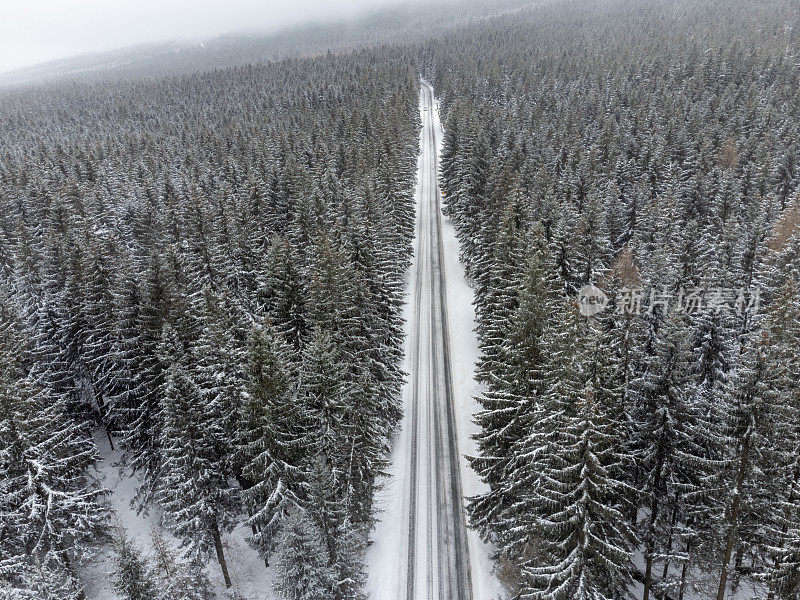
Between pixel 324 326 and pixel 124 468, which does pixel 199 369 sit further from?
pixel 124 468

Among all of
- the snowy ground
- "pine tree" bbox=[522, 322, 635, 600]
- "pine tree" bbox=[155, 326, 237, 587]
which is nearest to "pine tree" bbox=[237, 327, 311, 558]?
"pine tree" bbox=[155, 326, 237, 587]

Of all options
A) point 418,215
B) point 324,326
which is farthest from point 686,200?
point 324,326

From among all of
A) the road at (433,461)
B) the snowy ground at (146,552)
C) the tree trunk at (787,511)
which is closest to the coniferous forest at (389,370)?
the tree trunk at (787,511)

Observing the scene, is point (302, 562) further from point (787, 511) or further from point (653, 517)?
point (787, 511)

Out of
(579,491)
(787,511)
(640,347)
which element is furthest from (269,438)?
(787,511)

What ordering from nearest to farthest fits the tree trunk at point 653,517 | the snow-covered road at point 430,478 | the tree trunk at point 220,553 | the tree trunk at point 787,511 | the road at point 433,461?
the tree trunk at point 787,511, the tree trunk at point 653,517, the tree trunk at point 220,553, the snow-covered road at point 430,478, the road at point 433,461

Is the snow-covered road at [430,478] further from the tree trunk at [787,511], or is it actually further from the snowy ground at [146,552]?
the tree trunk at [787,511]
